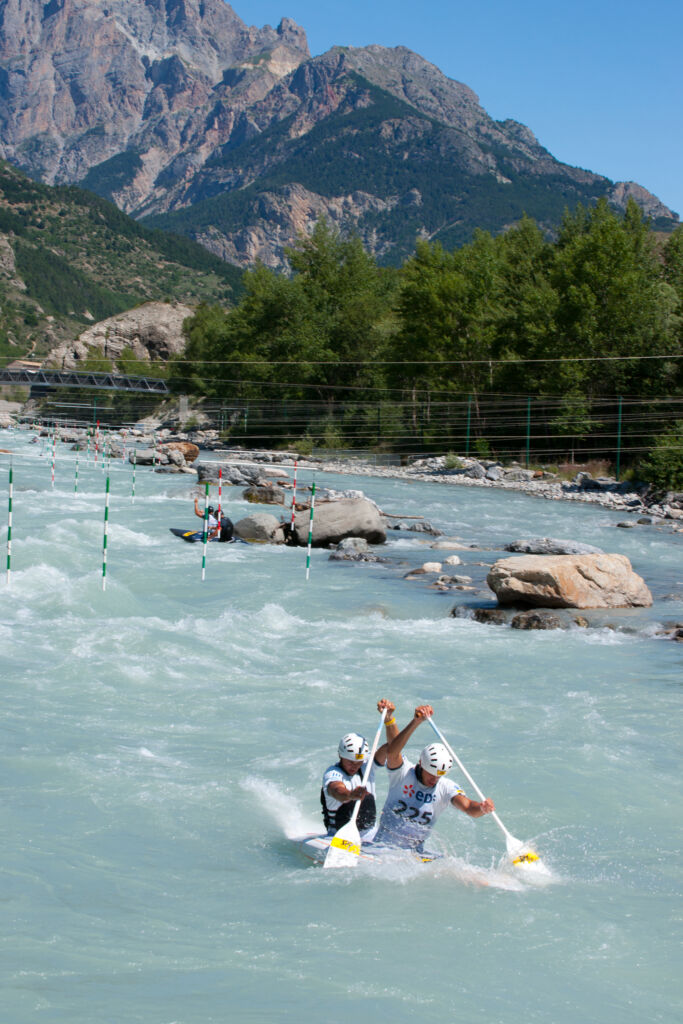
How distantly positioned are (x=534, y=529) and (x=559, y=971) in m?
19.6

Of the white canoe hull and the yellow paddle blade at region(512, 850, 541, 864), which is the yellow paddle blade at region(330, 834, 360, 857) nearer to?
the white canoe hull

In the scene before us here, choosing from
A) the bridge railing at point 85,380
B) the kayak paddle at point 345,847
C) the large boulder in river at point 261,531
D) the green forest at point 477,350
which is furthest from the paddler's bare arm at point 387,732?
the bridge railing at point 85,380

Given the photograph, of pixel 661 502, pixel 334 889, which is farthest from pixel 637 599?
pixel 661 502

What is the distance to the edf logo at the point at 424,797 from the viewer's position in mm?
6555

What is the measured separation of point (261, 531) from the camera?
2022 centimetres

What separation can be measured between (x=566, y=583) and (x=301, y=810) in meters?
Answer: 7.48

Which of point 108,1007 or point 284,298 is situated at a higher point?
point 284,298

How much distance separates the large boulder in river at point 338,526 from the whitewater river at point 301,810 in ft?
15.5

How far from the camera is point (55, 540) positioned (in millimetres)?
17688

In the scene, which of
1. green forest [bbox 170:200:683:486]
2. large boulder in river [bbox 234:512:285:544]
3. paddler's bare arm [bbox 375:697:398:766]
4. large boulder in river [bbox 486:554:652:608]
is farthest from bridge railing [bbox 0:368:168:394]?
paddler's bare arm [bbox 375:697:398:766]

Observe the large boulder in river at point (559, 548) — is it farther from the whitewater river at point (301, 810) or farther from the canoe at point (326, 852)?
the canoe at point (326, 852)

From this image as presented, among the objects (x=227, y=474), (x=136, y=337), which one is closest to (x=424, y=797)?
(x=227, y=474)

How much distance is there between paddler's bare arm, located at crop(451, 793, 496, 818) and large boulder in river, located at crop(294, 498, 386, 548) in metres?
13.5

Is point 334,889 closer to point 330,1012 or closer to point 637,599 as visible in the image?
point 330,1012
